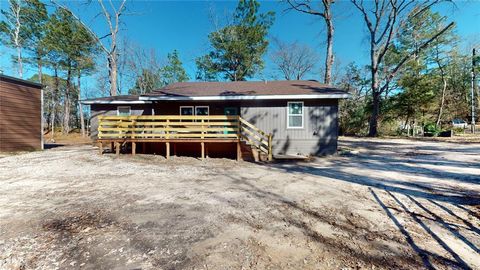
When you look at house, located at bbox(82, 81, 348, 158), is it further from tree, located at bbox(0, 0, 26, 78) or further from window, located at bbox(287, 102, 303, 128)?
tree, located at bbox(0, 0, 26, 78)

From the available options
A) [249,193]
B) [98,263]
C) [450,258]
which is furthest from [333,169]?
[98,263]

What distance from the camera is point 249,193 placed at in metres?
4.43

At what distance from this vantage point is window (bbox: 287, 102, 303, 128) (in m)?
9.63

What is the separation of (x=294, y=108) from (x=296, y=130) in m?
1.05

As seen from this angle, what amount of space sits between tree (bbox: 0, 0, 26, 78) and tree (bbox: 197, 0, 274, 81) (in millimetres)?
16229

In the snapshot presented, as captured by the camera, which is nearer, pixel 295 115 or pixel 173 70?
pixel 295 115

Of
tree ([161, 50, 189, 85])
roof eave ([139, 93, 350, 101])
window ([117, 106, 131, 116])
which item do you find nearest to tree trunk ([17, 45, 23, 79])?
tree ([161, 50, 189, 85])

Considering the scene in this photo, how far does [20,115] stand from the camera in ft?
33.6

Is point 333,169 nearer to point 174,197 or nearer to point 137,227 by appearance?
point 174,197

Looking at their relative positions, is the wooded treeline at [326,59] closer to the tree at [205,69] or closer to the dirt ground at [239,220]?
the tree at [205,69]

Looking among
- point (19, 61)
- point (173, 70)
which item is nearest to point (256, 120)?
point (173, 70)

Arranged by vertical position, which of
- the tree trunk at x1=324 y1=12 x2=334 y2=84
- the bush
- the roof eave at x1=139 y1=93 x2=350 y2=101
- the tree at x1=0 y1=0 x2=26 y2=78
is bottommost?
the bush

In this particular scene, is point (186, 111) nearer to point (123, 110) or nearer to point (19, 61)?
point (123, 110)

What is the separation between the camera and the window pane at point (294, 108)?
31.7ft
